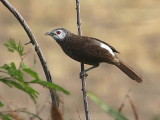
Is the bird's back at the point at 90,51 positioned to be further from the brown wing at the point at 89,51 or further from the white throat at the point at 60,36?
the white throat at the point at 60,36

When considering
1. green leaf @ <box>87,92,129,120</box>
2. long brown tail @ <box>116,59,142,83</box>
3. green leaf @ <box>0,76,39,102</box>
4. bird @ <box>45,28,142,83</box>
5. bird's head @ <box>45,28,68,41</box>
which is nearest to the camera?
green leaf @ <box>87,92,129,120</box>

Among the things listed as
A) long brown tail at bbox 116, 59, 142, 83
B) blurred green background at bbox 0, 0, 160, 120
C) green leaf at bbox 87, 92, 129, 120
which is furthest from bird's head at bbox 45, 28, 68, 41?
blurred green background at bbox 0, 0, 160, 120

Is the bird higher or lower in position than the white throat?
lower

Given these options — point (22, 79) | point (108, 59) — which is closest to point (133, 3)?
point (108, 59)

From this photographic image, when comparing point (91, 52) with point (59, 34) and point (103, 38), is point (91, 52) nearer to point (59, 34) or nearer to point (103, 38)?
point (59, 34)

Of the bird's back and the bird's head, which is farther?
the bird's head

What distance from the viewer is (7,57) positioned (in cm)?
937

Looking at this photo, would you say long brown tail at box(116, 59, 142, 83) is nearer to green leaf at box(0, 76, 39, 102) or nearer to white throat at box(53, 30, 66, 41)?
white throat at box(53, 30, 66, 41)

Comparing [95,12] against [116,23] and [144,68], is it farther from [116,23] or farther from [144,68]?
[144,68]

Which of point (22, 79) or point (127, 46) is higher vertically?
point (127, 46)

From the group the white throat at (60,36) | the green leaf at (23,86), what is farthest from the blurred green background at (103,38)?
the green leaf at (23,86)

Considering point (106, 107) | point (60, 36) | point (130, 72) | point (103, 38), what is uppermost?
point (103, 38)

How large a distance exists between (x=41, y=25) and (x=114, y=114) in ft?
28.6

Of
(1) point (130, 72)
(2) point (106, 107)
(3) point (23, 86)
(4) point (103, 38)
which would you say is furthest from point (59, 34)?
(4) point (103, 38)
